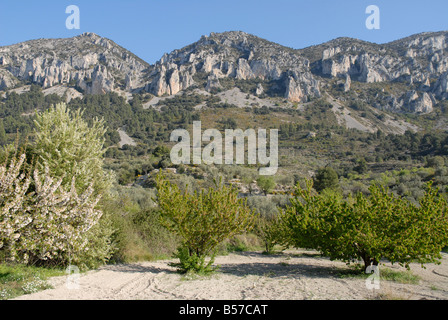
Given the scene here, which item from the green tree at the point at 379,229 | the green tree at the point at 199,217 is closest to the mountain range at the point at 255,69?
the green tree at the point at 379,229

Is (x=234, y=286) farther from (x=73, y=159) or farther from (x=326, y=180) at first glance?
(x=326, y=180)

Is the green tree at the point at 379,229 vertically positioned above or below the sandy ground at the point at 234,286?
above

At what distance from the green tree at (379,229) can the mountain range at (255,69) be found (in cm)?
10698

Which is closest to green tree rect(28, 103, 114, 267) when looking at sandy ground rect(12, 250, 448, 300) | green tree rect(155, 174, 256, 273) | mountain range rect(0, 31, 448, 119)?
sandy ground rect(12, 250, 448, 300)

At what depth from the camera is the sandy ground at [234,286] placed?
6.56 meters

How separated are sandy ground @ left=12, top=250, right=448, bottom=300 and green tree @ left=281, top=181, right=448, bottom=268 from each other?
0.80 metres

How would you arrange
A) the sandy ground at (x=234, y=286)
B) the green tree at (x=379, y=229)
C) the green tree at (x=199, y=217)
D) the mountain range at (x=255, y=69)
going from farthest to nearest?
the mountain range at (x=255, y=69) → the green tree at (x=199, y=217) → the green tree at (x=379, y=229) → the sandy ground at (x=234, y=286)

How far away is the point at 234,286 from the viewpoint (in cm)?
771

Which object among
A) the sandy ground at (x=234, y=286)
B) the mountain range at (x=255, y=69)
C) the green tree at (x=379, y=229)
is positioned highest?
the mountain range at (x=255, y=69)

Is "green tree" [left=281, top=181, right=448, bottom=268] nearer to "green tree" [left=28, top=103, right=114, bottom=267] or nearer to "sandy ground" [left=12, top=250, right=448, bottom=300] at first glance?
"sandy ground" [left=12, top=250, right=448, bottom=300]

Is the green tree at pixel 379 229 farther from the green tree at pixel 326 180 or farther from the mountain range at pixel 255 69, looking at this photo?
the mountain range at pixel 255 69

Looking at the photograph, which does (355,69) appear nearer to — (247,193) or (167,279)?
(247,193)

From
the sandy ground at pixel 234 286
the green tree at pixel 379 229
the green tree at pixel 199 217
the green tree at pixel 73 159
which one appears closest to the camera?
the sandy ground at pixel 234 286
